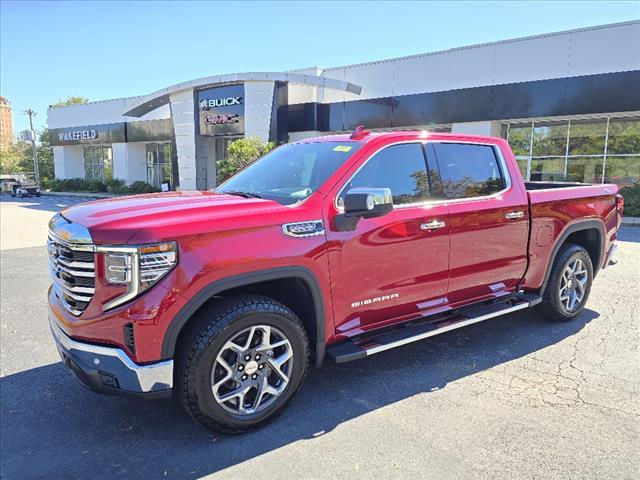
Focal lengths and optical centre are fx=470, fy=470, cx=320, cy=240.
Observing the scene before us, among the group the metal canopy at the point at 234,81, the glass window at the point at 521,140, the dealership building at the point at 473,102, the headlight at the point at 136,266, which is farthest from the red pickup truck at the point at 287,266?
the metal canopy at the point at 234,81

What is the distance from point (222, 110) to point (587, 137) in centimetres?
1675

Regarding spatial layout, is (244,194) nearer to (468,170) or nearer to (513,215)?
(468,170)

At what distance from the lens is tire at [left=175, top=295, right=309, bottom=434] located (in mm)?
2783

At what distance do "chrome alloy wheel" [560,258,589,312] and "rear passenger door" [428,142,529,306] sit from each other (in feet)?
2.70

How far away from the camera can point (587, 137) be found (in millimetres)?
18031

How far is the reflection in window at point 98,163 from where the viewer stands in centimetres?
3712

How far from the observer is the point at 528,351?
4.39m

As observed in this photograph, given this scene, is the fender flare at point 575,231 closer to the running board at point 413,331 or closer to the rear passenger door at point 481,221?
the running board at point 413,331

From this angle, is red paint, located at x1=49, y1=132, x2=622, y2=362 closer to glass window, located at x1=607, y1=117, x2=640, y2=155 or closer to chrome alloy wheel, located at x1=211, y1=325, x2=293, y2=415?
chrome alloy wheel, located at x1=211, y1=325, x2=293, y2=415

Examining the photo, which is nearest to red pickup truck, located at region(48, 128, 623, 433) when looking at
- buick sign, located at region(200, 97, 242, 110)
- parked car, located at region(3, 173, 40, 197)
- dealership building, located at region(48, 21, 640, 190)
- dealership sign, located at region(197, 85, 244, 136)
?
dealership building, located at region(48, 21, 640, 190)

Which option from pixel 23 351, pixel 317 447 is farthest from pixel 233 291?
pixel 23 351

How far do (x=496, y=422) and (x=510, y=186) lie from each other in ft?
7.43

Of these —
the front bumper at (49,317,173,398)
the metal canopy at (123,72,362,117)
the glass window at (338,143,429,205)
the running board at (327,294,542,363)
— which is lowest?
the running board at (327,294,542,363)

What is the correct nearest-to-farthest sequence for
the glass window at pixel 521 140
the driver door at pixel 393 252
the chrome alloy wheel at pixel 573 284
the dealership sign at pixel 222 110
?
the driver door at pixel 393 252
the chrome alloy wheel at pixel 573 284
the glass window at pixel 521 140
the dealership sign at pixel 222 110
